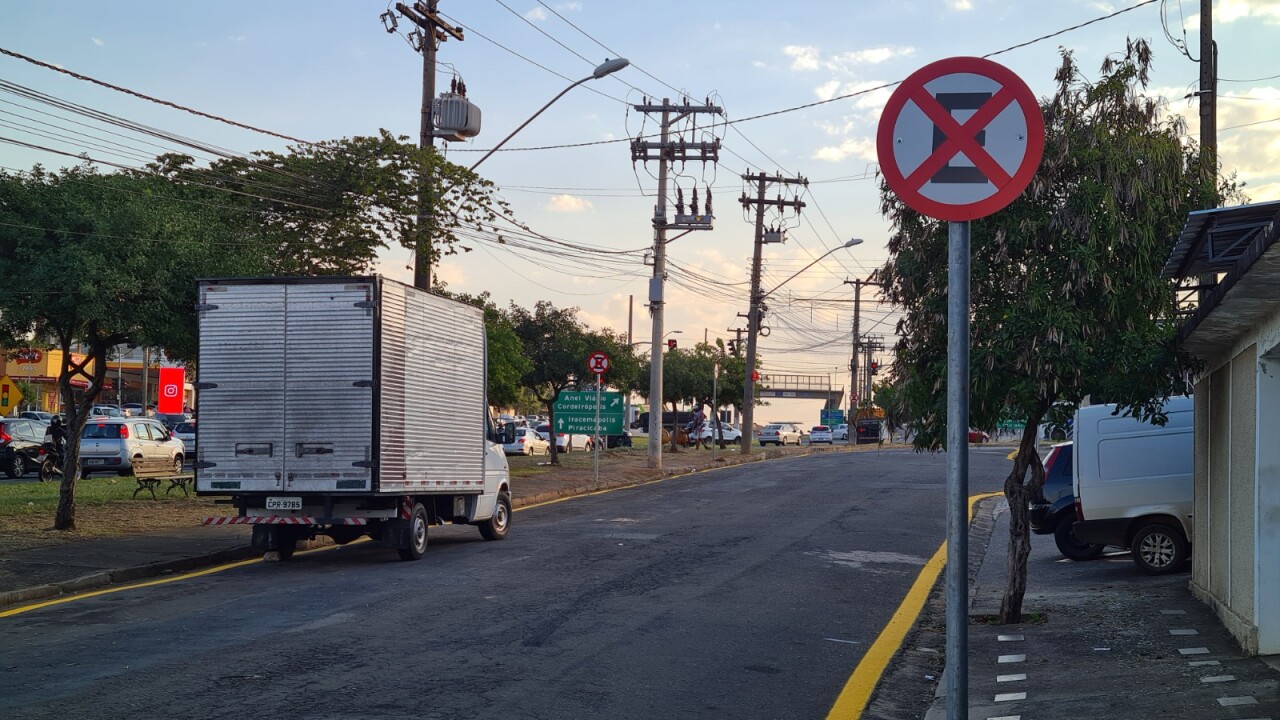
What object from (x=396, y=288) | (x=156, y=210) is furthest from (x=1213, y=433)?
(x=156, y=210)

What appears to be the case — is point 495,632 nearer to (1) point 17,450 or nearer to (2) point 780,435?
(1) point 17,450

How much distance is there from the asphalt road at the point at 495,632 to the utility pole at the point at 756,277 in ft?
106

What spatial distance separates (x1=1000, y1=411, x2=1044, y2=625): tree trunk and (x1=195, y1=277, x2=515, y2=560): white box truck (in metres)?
7.11

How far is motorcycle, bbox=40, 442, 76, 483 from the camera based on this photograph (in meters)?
30.7

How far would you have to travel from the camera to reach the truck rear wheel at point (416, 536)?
49.1 feet

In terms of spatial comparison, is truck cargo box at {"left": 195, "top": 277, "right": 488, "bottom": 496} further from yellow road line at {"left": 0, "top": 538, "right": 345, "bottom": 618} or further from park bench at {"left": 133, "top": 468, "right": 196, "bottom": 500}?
park bench at {"left": 133, "top": 468, "right": 196, "bottom": 500}

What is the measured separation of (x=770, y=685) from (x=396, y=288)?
25.8 feet

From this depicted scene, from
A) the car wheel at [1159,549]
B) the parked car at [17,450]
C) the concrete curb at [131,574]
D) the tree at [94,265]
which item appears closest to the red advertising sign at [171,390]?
the parked car at [17,450]

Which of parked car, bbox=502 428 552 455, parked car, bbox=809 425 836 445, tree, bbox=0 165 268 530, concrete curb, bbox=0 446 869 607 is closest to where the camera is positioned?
concrete curb, bbox=0 446 869 607

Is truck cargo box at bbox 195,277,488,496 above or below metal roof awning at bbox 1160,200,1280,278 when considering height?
below

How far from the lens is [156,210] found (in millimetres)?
16500

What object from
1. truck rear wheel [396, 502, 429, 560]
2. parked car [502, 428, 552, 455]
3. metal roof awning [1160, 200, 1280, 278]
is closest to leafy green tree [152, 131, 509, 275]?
truck rear wheel [396, 502, 429, 560]

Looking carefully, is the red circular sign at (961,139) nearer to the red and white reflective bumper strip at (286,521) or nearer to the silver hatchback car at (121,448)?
the red and white reflective bumper strip at (286,521)

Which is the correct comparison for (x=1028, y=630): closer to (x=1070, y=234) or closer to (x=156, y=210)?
(x=1070, y=234)
